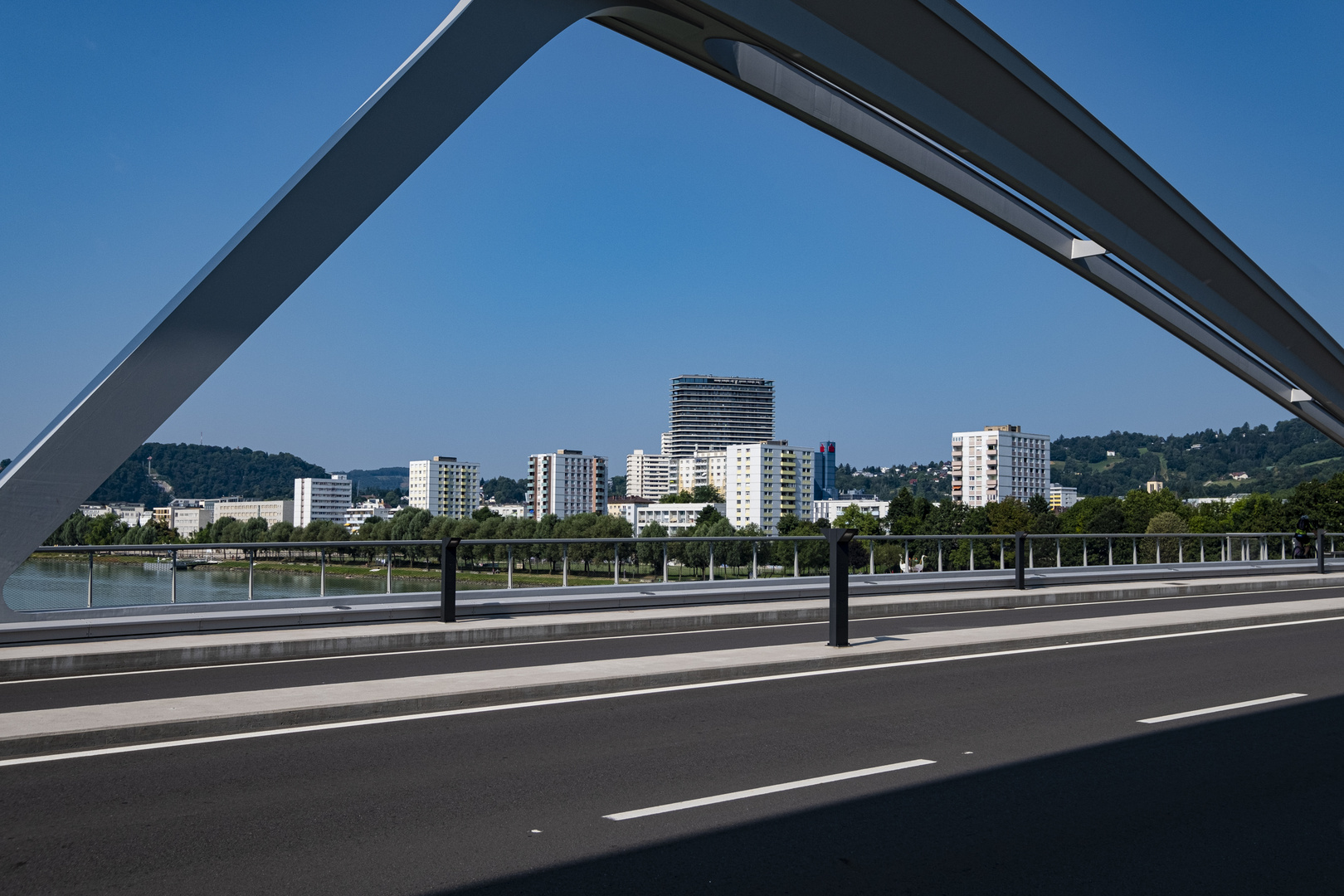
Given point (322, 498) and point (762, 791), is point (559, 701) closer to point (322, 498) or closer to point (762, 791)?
point (762, 791)

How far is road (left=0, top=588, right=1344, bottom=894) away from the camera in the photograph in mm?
4723

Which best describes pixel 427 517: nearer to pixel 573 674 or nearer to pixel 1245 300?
pixel 1245 300

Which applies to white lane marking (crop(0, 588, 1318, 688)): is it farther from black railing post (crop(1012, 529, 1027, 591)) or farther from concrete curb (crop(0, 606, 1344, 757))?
concrete curb (crop(0, 606, 1344, 757))

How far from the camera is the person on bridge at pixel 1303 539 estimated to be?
30933 millimetres

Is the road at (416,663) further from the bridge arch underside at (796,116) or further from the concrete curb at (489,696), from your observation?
the bridge arch underside at (796,116)

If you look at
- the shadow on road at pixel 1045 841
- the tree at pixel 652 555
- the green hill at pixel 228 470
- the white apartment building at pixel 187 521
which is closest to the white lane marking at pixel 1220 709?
the shadow on road at pixel 1045 841

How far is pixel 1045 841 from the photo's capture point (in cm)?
525

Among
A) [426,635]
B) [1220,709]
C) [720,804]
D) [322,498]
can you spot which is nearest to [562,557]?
[426,635]

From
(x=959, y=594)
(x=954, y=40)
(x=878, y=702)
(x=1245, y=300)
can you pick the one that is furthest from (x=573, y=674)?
(x=1245, y=300)

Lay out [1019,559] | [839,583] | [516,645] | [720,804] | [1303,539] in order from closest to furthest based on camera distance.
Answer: [720,804] < [839,583] < [516,645] < [1019,559] < [1303,539]

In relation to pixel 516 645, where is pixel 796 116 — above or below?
above

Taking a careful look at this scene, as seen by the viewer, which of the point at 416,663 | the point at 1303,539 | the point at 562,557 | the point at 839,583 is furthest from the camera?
the point at 1303,539

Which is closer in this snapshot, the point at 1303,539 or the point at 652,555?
the point at 652,555

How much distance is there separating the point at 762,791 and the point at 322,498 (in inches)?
3995
